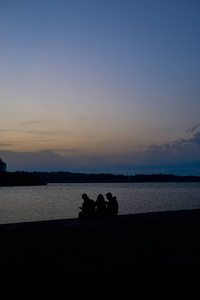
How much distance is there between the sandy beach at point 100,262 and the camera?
5.72 m

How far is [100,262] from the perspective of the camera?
7520mm

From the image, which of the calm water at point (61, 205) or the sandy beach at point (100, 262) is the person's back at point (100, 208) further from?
the calm water at point (61, 205)

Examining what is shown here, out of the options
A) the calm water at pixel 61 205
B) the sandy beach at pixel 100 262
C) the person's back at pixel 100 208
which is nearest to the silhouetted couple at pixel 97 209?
the person's back at pixel 100 208

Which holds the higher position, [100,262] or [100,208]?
[100,208]

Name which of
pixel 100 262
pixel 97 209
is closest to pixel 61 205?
pixel 97 209

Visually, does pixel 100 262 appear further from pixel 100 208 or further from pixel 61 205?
pixel 61 205

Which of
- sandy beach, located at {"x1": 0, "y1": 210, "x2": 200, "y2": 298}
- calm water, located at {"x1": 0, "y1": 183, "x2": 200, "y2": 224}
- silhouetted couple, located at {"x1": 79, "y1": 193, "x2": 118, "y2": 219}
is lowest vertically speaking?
calm water, located at {"x1": 0, "y1": 183, "x2": 200, "y2": 224}

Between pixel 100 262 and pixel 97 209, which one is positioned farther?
pixel 97 209

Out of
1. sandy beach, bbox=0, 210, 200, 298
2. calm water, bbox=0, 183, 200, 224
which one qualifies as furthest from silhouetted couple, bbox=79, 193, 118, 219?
calm water, bbox=0, 183, 200, 224

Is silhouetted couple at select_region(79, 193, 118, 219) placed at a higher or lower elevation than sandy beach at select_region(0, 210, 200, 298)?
higher

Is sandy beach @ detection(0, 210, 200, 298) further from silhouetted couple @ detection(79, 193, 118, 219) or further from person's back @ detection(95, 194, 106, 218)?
person's back @ detection(95, 194, 106, 218)

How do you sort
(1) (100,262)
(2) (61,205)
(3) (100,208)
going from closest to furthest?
(1) (100,262), (3) (100,208), (2) (61,205)

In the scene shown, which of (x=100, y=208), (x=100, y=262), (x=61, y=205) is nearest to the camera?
(x=100, y=262)

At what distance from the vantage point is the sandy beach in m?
5.72
